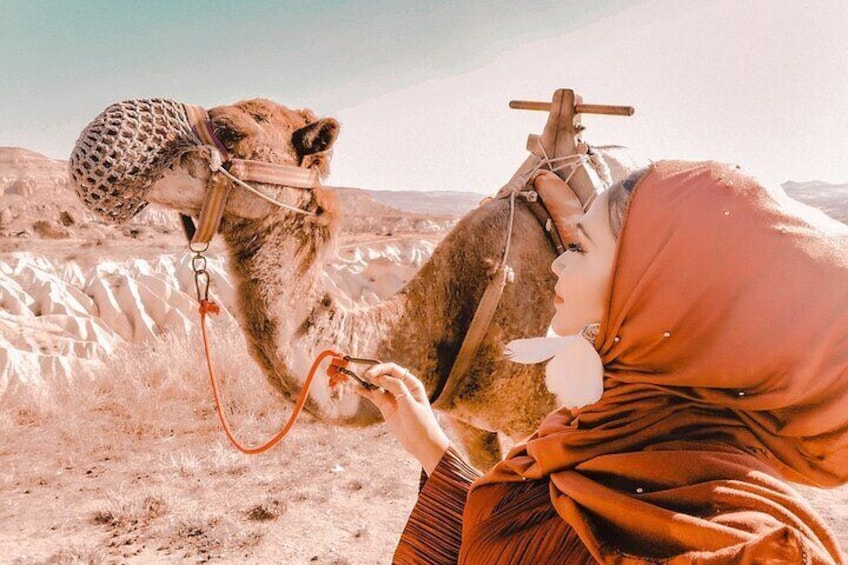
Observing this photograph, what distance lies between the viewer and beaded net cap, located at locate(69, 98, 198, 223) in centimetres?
222

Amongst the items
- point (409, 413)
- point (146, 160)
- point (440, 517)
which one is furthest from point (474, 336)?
point (146, 160)

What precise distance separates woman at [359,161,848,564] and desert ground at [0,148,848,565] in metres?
2.20

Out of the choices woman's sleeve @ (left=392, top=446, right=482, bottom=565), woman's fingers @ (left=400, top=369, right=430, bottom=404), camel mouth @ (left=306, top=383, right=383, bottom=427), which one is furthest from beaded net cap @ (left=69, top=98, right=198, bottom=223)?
woman's sleeve @ (left=392, top=446, right=482, bottom=565)

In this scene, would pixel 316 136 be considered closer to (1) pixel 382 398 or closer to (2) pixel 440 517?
(1) pixel 382 398

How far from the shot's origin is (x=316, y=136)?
2.74 m

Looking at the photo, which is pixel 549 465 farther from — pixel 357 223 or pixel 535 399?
pixel 357 223

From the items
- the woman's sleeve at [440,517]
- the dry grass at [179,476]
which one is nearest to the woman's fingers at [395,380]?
the woman's sleeve at [440,517]

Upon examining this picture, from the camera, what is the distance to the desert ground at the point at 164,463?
170 inches

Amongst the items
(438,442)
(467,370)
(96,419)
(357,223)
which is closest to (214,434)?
(96,419)

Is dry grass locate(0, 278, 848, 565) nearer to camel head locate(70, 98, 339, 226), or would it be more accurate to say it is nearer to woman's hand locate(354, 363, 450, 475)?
camel head locate(70, 98, 339, 226)

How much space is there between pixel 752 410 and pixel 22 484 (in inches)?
232

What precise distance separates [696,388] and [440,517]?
27.6 inches

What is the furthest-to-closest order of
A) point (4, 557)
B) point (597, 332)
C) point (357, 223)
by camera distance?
1. point (357, 223)
2. point (4, 557)
3. point (597, 332)

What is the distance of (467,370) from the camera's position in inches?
117
